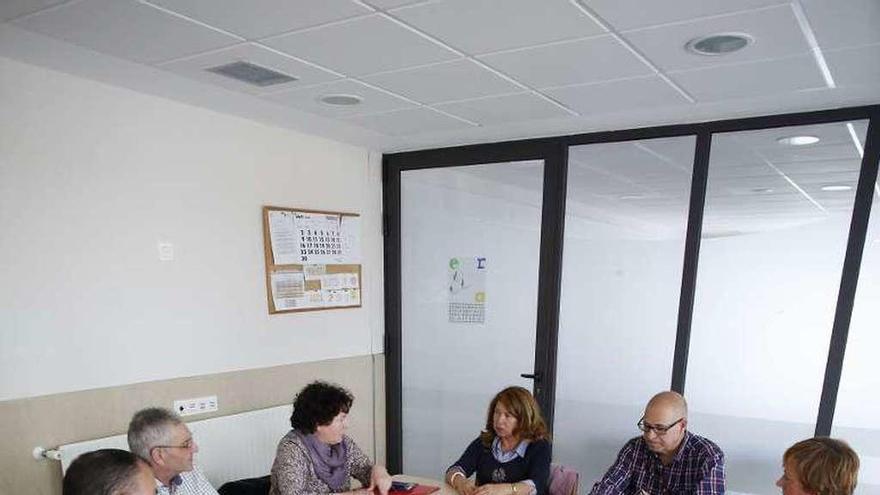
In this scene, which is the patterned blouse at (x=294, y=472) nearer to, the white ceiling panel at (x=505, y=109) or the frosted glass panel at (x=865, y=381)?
the white ceiling panel at (x=505, y=109)

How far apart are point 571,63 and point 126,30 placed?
1.61 meters

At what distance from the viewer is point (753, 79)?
2.22 meters

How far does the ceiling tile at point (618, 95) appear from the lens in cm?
235

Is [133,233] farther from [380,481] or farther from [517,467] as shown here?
[517,467]

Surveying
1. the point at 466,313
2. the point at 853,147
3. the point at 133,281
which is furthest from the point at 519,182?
the point at 133,281

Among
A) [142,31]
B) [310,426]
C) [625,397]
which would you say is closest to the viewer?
[142,31]

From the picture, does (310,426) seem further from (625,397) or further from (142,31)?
(625,397)

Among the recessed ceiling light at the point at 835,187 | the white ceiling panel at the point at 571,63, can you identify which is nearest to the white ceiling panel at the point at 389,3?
the white ceiling panel at the point at 571,63

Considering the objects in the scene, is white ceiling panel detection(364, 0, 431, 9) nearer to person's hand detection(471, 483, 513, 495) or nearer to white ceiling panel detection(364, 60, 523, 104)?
white ceiling panel detection(364, 60, 523, 104)

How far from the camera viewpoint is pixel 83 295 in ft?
8.06

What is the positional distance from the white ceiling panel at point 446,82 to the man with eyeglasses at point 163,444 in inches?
62.3

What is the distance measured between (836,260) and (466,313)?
2.15 m

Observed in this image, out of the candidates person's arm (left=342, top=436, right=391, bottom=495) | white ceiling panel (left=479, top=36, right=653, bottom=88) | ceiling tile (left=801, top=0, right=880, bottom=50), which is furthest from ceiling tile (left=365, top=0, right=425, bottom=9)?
person's arm (left=342, top=436, right=391, bottom=495)

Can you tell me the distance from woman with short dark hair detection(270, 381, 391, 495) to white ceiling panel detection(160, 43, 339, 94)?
1.36m
